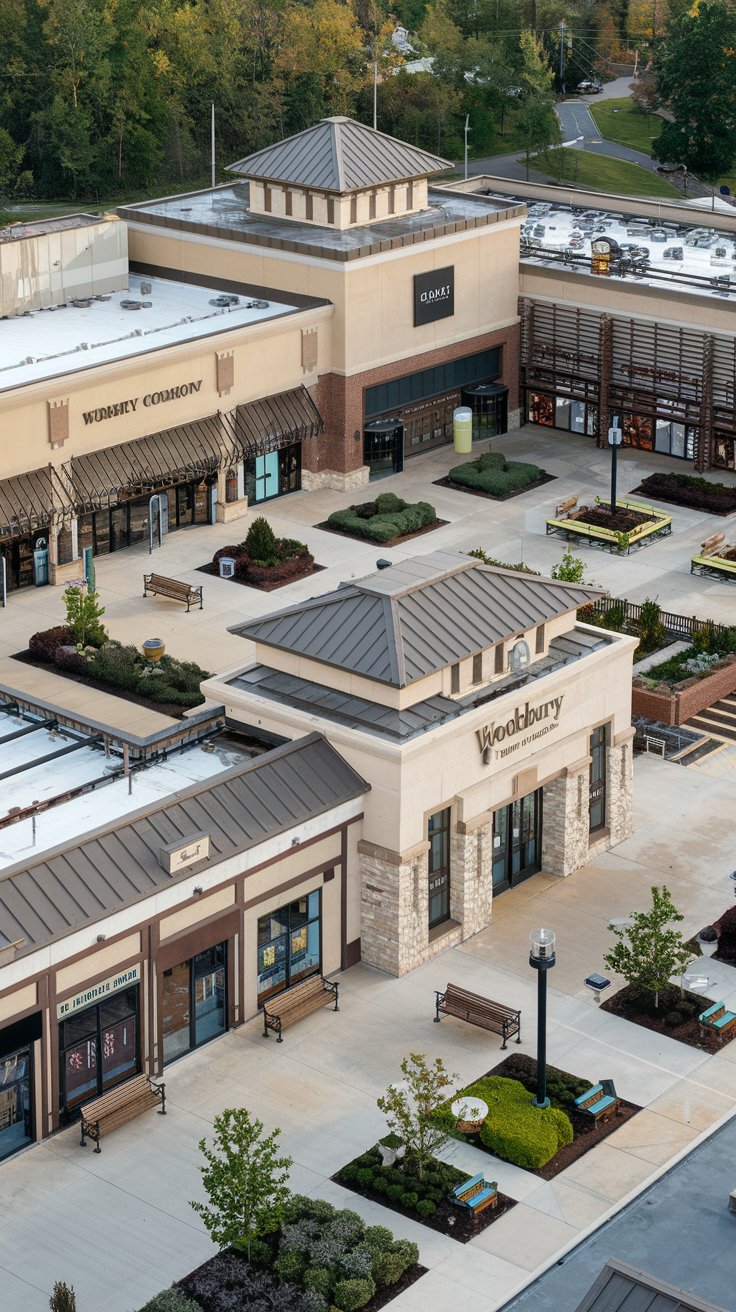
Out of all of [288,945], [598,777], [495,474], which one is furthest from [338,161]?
[288,945]

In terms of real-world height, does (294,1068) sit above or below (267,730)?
below

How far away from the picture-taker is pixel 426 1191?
40625 millimetres

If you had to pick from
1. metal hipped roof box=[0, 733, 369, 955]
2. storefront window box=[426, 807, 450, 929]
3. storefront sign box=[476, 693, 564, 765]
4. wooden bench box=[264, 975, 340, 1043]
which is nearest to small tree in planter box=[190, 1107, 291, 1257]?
metal hipped roof box=[0, 733, 369, 955]

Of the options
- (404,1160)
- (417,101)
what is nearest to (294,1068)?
(404,1160)

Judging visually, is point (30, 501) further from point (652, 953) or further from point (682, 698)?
point (652, 953)

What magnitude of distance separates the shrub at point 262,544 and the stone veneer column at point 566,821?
20.9m

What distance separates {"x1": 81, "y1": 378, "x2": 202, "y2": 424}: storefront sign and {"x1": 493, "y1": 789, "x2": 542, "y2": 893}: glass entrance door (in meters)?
24.5

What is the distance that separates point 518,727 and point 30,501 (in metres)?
23.7

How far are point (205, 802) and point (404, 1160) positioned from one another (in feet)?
27.8

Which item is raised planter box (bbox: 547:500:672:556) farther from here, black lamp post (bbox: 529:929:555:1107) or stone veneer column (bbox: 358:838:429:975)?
black lamp post (bbox: 529:929:555:1107)

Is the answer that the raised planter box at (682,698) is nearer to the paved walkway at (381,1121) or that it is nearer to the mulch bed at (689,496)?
the paved walkway at (381,1121)

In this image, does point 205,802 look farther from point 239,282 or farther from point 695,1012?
point 239,282

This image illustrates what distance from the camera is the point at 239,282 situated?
7956cm

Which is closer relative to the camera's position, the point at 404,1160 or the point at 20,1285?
the point at 20,1285
